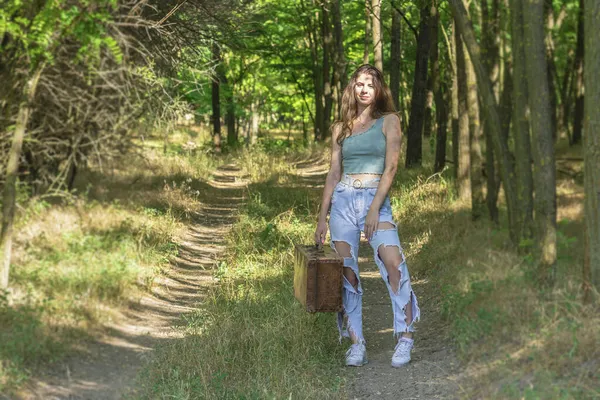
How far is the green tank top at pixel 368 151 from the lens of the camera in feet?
18.2

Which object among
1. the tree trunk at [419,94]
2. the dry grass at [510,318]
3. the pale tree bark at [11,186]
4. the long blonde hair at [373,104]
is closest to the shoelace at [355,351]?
the dry grass at [510,318]

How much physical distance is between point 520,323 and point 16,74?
5.16 metres

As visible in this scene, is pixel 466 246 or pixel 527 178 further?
pixel 466 246

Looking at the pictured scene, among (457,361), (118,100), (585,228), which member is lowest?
(457,361)

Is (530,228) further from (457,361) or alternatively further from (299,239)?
(299,239)

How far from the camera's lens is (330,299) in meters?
5.61

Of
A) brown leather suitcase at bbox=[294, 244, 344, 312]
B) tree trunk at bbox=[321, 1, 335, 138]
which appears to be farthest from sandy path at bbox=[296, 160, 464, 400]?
tree trunk at bbox=[321, 1, 335, 138]

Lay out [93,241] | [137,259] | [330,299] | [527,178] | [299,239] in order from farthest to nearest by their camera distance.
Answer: [299,239] → [137,259] → [93,241] → [527,178] → [330,299]

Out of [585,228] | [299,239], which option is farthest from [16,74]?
[585,228]

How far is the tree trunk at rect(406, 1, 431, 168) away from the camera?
51.6 feet

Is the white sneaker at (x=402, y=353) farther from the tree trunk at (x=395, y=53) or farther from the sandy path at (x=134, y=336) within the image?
the tree trunk at (x=395, y=53)

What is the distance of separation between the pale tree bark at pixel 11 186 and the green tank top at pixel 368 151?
3.09 m

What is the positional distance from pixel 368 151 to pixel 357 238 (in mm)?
680

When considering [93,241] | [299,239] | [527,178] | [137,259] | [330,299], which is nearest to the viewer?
[330,299]
